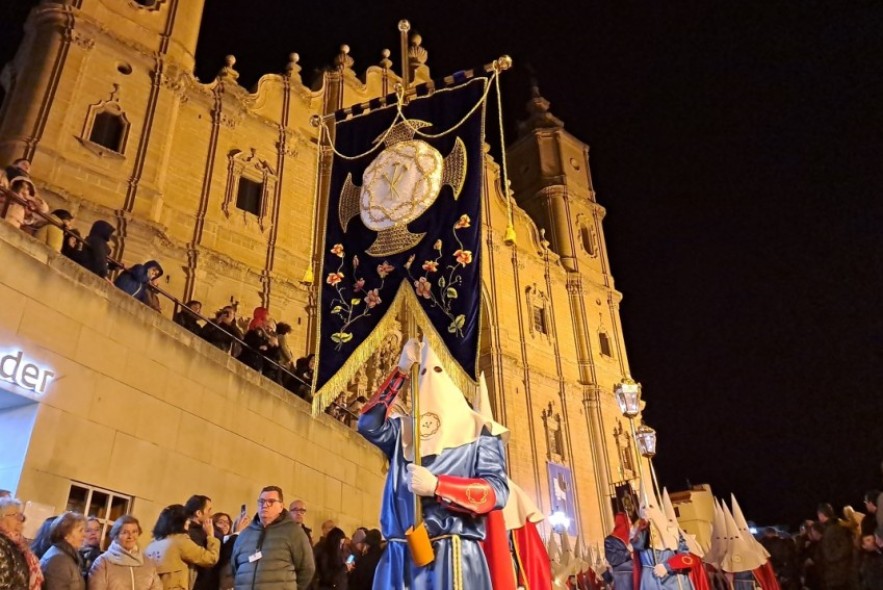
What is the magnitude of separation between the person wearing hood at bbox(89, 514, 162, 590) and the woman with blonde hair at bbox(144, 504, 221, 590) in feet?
1.64

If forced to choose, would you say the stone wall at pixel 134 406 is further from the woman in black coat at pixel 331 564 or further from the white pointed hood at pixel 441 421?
the white pointed hood at pixel 441 421

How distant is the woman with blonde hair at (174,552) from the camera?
5.08 m

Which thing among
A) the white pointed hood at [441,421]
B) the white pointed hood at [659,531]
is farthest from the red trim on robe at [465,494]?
the white pointed hood at [659,531]

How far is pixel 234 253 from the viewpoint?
17.3 meters

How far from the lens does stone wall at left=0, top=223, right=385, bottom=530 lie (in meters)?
6.80

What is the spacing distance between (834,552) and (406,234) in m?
7.68

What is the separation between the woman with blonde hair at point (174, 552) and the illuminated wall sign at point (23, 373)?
8.23 ft

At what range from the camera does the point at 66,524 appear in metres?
4.33

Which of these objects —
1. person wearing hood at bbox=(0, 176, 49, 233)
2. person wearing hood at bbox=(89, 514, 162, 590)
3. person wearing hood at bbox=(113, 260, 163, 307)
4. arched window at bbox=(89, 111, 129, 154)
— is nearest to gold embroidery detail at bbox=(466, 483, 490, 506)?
person wearing hood at bbox=(89, 514, 162, 590)

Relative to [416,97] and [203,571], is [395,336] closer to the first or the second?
[416,97]

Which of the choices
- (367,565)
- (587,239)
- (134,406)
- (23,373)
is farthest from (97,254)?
(587,239)

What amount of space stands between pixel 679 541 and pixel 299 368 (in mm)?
7223

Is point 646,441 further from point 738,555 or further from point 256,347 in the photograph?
point 256,347

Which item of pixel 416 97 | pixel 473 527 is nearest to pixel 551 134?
pixel 416 97
